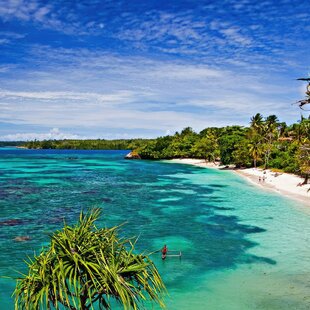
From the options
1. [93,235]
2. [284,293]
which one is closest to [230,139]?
[284,293]

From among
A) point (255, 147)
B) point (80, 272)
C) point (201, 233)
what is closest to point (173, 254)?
point (201, 233)

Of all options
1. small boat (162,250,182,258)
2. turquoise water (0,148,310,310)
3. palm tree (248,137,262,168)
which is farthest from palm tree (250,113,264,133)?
small boat (162,250,182,258)

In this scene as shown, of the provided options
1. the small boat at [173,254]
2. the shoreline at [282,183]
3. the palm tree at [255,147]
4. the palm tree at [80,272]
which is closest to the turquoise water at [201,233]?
the small boat at [173,254]

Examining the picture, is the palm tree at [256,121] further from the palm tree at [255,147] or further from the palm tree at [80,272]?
the palm tree at [80,272]

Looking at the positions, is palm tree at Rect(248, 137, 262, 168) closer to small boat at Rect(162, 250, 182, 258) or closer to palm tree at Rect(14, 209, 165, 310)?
small boat at Rect(162, 250, 182, 258)

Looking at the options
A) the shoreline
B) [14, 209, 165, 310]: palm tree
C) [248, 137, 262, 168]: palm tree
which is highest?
[248, 137, 262, 168]: palm tree

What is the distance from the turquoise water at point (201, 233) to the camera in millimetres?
22875

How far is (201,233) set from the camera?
121 ft

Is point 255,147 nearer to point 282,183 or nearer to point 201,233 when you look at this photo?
point 282,183

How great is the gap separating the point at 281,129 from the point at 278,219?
81.4 m

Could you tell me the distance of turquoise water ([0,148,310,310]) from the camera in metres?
22.9

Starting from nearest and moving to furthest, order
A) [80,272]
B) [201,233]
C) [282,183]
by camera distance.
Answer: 1. [80,272]
2. [201,233]
3. [282,183]

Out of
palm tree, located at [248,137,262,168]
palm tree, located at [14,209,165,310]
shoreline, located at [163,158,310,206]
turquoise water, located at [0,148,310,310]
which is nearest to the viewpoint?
palm tree, located at [14,209,165,310]

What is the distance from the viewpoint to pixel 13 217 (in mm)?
43312
